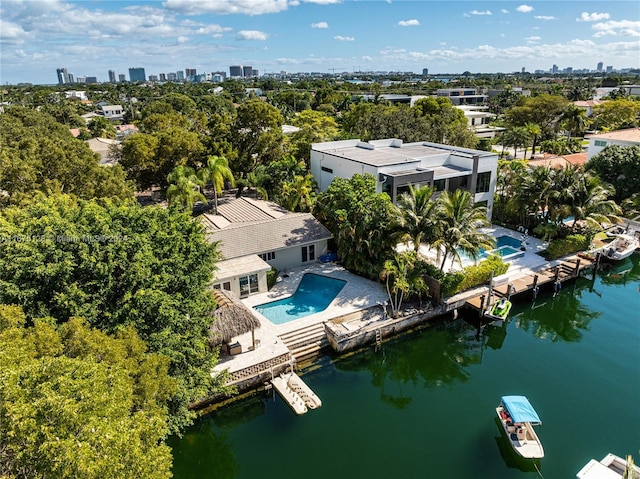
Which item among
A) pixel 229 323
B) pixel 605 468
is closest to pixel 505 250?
pixel 605 468

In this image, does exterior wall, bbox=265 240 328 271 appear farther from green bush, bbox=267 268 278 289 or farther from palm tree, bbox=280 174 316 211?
palm tree, bbox=280 174 316 211

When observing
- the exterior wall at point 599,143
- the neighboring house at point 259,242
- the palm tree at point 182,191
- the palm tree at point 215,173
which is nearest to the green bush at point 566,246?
the neighboring house at point 259,242

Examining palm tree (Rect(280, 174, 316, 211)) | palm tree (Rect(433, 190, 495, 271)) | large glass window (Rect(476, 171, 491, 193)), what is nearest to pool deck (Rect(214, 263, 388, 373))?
palm tree (Rect(433, 190, 495, 271))

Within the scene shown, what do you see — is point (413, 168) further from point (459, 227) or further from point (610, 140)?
point (610, 140)

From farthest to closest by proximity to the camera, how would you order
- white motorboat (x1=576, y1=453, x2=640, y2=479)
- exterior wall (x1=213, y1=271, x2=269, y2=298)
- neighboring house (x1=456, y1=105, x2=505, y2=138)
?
neighboring house (x1=456, y1=105, x2=505, y2=138) < exterior wall (x1=213, y1=271, x2=269, y2=298) < white motorboat (x1=576, y1=453, x2=640, y2=479)

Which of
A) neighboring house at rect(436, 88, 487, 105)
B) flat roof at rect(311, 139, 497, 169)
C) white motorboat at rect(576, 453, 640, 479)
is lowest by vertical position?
white motorboat at rect(576, 453, 640, 479)

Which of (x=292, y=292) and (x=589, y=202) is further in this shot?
(x=589, y=202)
